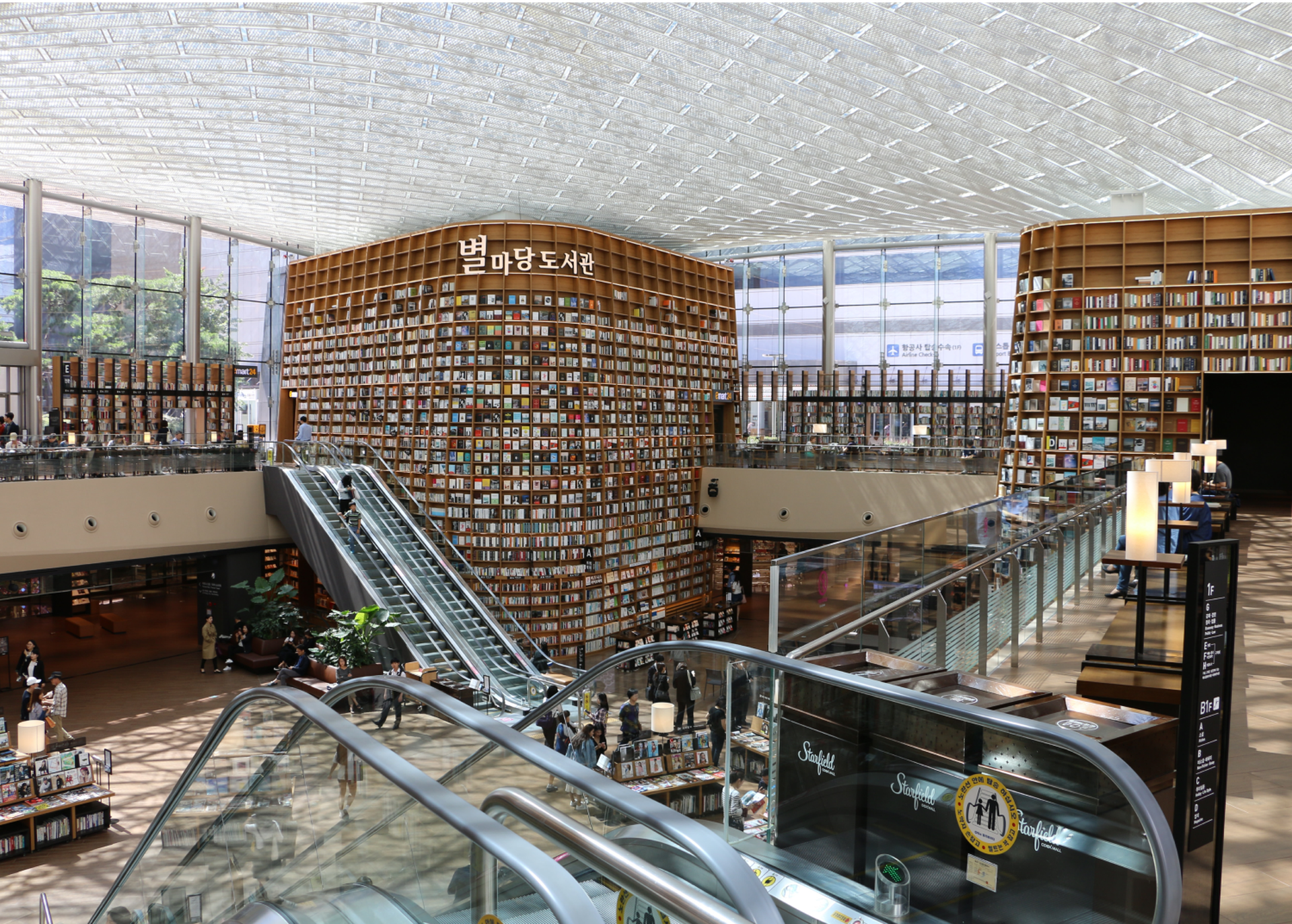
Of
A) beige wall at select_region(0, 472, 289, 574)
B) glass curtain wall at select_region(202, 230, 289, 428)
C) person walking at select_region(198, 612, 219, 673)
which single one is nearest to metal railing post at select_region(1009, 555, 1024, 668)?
beige wall at select_region(0, 472, 289, 574)

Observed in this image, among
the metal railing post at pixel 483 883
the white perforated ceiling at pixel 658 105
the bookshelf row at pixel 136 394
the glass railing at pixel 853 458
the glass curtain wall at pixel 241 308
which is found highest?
the white perforated ceiling at pixel 658 105

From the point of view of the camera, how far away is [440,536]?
591 inches

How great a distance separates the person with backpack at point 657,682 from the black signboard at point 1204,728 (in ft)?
5.08

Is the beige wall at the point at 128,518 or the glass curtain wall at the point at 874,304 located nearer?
the beige wall at the point at 128,518

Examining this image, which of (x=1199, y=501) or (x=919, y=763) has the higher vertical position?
(x=1199, y=501)

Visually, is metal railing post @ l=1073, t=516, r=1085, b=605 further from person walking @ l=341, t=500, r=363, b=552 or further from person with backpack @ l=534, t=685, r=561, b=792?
person walking @ l=341, t=500, r=363, b=552

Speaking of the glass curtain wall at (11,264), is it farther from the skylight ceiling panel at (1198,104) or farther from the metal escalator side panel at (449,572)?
the skylight ceiling panel at (1198,104)

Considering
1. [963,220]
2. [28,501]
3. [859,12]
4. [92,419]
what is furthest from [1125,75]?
[92,419]

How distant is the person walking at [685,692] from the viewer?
306 centimetres

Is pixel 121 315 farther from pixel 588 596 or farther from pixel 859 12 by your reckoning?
pixel 859 12

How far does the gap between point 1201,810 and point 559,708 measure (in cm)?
215

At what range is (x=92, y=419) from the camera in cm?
1784

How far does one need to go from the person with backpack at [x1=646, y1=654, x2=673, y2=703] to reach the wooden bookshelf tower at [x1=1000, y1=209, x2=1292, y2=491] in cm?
1101

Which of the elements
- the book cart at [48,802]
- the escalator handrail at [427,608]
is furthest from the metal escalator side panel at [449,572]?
the book cart at [48,802]
